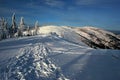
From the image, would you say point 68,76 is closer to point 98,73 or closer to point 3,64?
point 98,73

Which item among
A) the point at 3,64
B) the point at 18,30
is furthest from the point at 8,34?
the point at 3,64

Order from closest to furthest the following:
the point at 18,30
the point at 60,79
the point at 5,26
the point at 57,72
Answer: the point at 60,79 < the point at 57,72 < the point at 5,26 < the point at 18,30

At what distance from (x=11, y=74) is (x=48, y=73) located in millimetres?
2916

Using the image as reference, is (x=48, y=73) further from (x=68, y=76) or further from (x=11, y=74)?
(x=11, y=74)

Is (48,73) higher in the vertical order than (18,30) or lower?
higher

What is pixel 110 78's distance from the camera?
42.8 ft

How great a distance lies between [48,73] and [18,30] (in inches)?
3363

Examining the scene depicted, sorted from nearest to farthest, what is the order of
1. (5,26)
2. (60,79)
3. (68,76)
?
(60,79)
(68,76)
(5,26)

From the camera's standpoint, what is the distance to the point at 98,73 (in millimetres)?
14078

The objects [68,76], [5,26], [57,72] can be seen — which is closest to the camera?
[68,76]

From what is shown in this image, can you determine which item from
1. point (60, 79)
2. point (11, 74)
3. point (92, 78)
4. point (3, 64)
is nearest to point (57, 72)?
point (60, 79)

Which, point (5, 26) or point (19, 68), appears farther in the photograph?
point (5, 26)

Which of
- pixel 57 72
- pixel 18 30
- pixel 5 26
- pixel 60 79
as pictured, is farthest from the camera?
pixel 18 30

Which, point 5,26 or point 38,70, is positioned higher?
point 38,70
